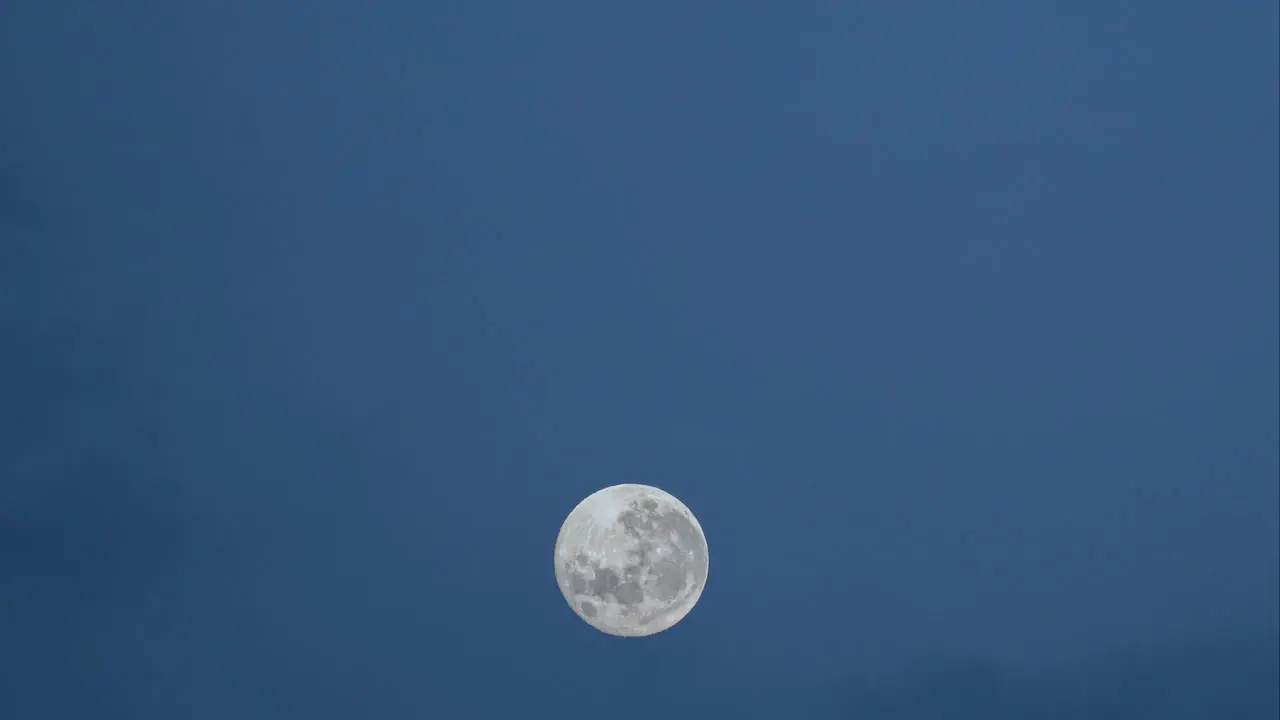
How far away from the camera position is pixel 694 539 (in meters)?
10.3

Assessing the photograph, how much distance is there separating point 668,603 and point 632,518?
27.8 inches

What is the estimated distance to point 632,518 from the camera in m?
9.97

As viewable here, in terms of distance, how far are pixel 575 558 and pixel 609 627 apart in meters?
0.59

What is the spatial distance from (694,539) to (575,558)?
97 centimetres

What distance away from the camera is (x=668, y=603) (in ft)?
32.8

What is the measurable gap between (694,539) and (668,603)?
1.87 ft

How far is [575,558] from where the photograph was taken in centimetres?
997

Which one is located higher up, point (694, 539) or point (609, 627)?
point (694, 539)

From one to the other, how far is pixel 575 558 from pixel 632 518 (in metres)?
0.53

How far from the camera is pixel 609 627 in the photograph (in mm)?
9992

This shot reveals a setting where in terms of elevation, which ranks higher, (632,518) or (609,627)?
(632,518)
